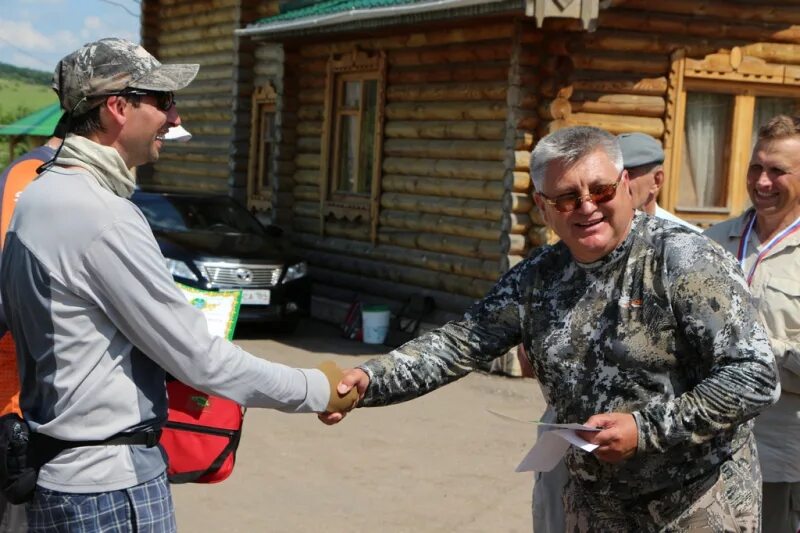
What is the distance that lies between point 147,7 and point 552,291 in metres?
20.2

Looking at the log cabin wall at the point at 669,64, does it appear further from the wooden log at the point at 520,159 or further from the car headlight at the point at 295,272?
the car headlight at the point at 295,272

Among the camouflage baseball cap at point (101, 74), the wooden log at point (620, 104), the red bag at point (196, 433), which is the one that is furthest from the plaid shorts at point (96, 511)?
the wooden log at point (620, 104)

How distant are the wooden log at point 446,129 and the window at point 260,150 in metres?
4.24

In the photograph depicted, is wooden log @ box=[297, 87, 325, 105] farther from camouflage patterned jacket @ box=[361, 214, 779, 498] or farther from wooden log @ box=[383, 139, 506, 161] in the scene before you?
Result: camouflage patterned jacket @ box=[361, 214, 779, 498]

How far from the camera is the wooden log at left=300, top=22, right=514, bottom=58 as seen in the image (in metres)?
12.1

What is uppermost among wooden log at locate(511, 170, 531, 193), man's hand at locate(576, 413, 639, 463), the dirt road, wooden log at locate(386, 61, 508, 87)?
wooden log at locate(386, 61, 508, 87)

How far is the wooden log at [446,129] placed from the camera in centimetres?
1223

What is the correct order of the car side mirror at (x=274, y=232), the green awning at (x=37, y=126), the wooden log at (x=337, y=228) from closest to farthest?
1. the car side mirror at (x=274, y=232)
2. the wooden log at (x=337, y=228)
3. the green awning at (x=37, y=126)

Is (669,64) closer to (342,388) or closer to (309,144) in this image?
(309,144)

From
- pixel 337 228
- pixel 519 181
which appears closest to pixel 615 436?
pixel 519 181

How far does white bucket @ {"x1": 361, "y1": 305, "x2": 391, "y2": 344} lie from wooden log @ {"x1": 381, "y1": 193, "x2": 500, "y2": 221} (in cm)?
136

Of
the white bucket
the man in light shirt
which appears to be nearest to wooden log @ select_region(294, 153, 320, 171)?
the white bucket

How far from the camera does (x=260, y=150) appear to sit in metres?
18.3

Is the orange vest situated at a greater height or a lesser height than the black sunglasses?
lesser
